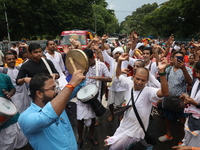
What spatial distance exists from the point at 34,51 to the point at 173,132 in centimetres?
369

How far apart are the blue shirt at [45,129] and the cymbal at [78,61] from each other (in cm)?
58

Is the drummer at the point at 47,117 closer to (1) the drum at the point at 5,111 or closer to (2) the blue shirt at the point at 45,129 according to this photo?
(2) the blue shirt at the point at 45,129

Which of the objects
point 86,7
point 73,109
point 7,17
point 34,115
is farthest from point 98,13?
point 34,115

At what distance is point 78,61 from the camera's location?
189 cm

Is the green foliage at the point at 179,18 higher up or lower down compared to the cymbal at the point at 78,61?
higher up

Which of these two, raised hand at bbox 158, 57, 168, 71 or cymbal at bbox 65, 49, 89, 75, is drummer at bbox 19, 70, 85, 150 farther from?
raised hand at bbox 158, 57, 168, 71

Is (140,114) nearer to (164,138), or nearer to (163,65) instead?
(163,65)

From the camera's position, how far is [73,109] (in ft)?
17.3

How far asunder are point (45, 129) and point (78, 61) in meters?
0.80

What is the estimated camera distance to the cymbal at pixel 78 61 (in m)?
1.82

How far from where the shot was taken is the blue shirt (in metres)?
1.36

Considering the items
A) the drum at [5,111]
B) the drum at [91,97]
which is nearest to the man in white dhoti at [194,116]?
the drum at [91,97]

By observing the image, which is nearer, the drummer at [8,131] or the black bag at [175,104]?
the drummer at [8,131]

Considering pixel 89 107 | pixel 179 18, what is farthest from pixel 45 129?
pixel 179 18
